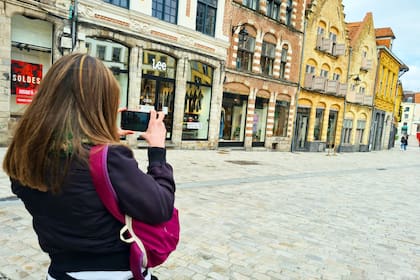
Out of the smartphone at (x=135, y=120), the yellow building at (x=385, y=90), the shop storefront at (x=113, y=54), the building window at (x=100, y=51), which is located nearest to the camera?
the smartphone at (x=135, y=120)

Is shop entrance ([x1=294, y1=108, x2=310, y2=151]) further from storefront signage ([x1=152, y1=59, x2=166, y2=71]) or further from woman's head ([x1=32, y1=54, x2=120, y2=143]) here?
woman's head ([x1=32, y1=54, x2=120, y2=143])

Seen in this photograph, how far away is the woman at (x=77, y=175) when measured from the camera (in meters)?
1.21

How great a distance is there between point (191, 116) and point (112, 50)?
5.04m

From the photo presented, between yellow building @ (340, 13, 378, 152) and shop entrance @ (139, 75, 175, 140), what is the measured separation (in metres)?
17.4

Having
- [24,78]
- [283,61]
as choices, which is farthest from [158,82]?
[283,61]

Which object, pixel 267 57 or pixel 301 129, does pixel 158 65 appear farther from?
pixel 301 129

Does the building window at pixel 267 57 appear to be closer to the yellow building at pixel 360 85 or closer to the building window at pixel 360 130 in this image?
the yellow building at pixel 360 85

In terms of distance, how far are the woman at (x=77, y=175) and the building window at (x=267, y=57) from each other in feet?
60.7

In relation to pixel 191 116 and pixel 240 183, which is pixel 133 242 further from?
pixel 191 116

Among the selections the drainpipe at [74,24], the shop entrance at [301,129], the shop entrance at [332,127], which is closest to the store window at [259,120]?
the shop entrance at [301,129]

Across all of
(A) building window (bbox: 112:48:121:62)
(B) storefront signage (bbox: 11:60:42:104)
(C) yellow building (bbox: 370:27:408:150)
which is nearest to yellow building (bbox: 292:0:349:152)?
(C) yellow building (bbox: 370:27:408:150)

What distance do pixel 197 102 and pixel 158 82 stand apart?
2.61 meters

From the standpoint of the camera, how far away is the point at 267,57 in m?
19.2

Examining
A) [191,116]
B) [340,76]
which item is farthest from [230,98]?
[340,76]
